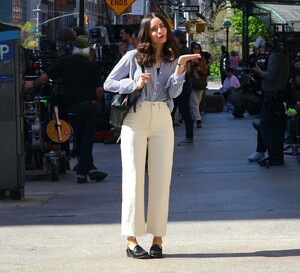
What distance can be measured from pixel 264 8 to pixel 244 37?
2.04 metres

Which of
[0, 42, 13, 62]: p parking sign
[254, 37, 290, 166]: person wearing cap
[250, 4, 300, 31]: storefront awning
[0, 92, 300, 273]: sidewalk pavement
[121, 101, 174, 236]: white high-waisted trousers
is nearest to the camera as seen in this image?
[0, 92, 300, 273]: sidewalk pavement

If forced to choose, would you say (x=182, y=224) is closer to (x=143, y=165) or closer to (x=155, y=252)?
(x=155, y=252)

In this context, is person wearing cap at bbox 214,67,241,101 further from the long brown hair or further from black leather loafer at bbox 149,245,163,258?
black leather loafer at bbox 149,245,163,258

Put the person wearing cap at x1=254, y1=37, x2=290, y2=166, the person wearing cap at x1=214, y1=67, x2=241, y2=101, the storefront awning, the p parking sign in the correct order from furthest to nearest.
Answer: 1. the storefront awning
2. the person wearing cap at x1=214, y1=67, x2=241, y2=101
3. the person wearing cap at x1=254, y1=37, x2=290, y2=166
4. the p parking sign

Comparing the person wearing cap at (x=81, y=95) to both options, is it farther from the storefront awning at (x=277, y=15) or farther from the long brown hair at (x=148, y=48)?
the storefront awning at (x=277, y=15)

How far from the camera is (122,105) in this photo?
756 centimetres

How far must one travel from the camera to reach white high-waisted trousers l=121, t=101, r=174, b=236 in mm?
7535

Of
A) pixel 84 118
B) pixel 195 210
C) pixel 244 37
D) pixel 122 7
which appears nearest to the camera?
pixel 195 210

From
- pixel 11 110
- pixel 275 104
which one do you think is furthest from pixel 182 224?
pixel 275 104

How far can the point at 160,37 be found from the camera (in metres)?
7.57

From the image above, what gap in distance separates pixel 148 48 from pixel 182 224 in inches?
89.4

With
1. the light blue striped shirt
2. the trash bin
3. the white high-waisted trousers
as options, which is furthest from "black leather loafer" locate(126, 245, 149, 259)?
the trash bin

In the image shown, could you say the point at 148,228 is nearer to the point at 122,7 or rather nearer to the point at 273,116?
the point at 273,116

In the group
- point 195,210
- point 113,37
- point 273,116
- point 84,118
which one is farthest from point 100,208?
point 113,37
